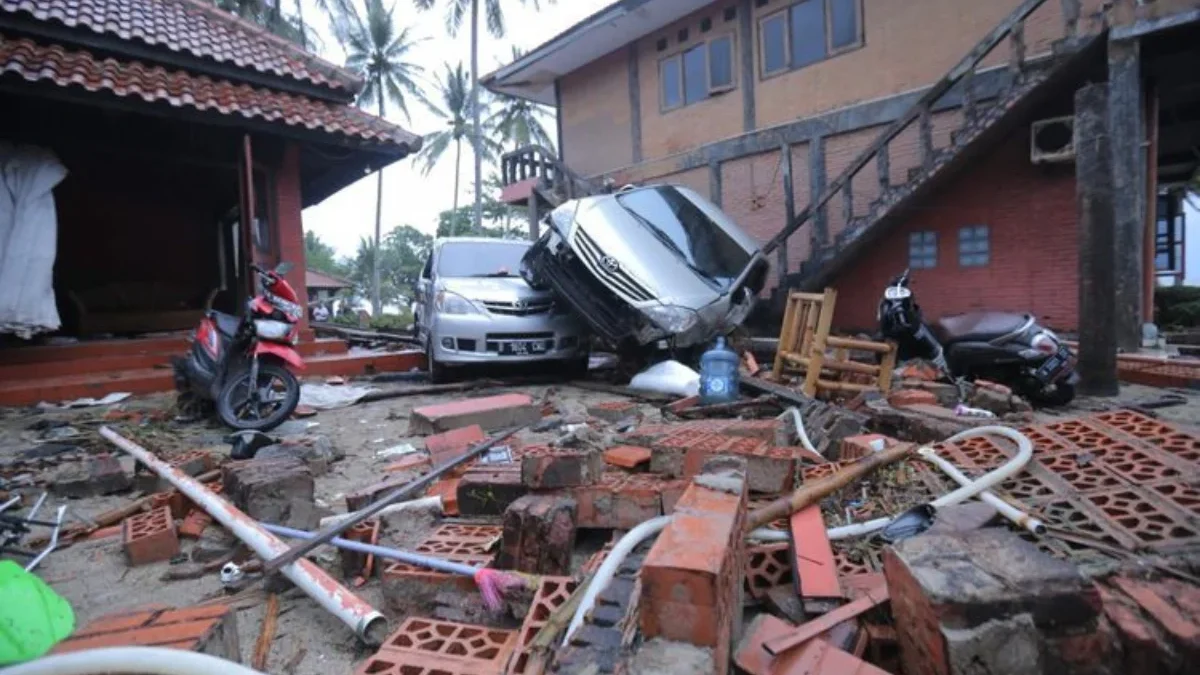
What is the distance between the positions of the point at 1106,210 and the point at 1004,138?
4.10 metres

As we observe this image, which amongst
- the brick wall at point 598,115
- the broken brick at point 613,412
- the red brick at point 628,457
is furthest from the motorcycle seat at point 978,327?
the brick wall at point 598,115

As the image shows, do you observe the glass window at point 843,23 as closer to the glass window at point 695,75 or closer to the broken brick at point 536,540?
the glass window at point 695,75

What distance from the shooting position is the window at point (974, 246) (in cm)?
953

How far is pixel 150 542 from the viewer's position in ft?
8.64

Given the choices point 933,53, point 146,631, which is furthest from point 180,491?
point 933,53

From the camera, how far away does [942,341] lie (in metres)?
5.99

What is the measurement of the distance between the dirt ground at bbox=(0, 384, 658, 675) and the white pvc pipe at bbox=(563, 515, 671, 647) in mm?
829

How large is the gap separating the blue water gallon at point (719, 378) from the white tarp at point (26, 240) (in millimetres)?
7053

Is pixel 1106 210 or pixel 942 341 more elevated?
pixel 1106 210

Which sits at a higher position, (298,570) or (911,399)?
(911,399)

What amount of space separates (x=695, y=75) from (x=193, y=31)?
902 cm

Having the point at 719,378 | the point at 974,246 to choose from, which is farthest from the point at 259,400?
the point at 974,246

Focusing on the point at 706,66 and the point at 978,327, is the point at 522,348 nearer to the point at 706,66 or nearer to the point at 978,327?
the point at 978,327

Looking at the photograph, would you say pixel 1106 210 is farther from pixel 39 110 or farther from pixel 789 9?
pixel 39 110
